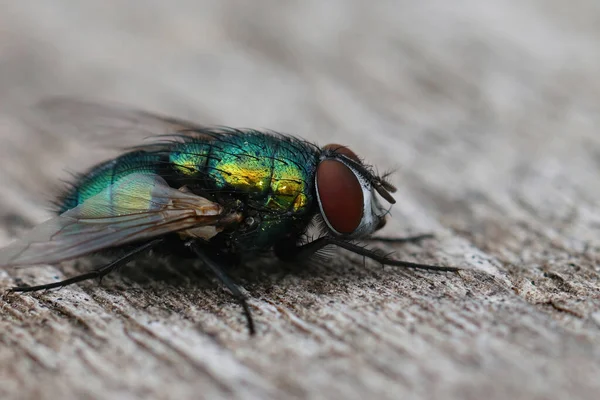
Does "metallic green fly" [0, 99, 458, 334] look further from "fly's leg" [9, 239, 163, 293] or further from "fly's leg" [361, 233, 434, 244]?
"fly's leg" [361, 233, 434, 244]

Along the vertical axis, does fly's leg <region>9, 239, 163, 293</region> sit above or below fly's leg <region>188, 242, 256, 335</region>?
below

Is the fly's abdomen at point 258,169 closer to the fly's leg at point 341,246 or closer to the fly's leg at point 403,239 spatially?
the fly's leg at point 341,246

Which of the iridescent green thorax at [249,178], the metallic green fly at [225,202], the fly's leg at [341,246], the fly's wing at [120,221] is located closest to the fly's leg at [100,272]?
the metallic green fly at [225,202]

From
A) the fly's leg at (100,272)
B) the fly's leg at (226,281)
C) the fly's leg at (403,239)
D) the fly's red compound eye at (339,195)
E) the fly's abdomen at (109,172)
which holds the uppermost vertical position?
the fly's red compound eye at (339,195)

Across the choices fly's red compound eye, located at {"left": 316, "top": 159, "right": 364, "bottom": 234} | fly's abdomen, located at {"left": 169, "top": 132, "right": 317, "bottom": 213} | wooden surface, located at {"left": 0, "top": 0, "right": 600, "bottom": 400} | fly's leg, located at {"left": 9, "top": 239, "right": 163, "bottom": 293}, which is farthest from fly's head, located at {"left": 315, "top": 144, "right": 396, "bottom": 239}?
fly's leg, located at {"left": 9, "top": 239, "right": 163, "bottom": 293}

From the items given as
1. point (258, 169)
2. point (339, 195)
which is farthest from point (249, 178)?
point (339, 195)

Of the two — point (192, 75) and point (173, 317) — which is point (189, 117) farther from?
point (173, 317)
